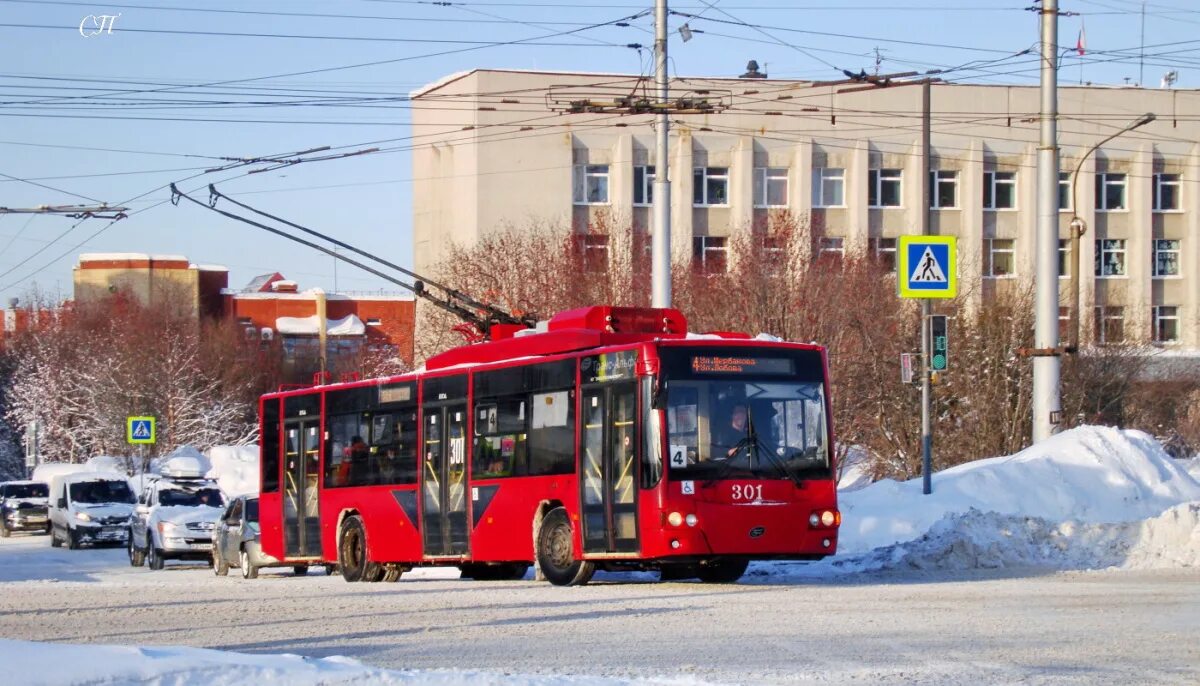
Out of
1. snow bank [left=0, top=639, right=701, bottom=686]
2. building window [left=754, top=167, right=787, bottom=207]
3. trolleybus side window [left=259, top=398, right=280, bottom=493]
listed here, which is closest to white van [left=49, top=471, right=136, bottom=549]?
trolleybus side window [left=259, top=398, right=280, bottom=493]

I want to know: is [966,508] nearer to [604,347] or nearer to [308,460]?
[604,347]

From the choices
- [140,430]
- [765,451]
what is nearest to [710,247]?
[140,430]

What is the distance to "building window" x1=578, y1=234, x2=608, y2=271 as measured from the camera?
171 feet

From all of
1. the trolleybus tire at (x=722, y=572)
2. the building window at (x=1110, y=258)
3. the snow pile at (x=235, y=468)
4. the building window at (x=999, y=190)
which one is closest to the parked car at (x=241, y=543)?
the trolleybus tire at (x=722, y=572)

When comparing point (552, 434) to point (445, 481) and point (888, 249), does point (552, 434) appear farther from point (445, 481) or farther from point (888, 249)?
point (888, 249)

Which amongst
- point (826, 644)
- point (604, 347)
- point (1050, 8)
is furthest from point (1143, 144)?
point (826, 644)

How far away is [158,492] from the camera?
3553cm

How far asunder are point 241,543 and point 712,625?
16.4 meters

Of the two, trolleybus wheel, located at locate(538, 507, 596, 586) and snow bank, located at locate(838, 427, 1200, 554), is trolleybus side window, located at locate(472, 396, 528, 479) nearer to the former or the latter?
trolleybus wheel, located at locate(538, 507, 596, 586)

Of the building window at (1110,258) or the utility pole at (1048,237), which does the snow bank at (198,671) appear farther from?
the building window at (1110,258)

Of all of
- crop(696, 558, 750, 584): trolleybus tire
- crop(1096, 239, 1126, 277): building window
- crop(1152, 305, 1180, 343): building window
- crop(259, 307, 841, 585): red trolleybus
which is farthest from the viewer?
crop(1152, 305, 1180, 343): building window

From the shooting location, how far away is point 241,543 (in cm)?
2819

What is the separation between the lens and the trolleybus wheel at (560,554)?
61.9 ft

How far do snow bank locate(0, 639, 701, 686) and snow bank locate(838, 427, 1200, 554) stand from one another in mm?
12924
